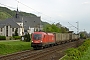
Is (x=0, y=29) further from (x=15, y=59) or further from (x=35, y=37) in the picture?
(x=15, y=59)

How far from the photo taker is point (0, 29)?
108 metres

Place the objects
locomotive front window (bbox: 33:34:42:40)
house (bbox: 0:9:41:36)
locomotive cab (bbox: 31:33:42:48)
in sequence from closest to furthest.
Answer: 1. locomotive cab (bbox: 31:33:42:48)
2. locomotive front window (bbox: 33:34:42:40)
3. house (bbox: 0:9:41:36)

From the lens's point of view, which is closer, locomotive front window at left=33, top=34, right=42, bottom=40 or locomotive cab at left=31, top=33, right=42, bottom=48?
locomotive cab at left=31, top=33, right=42, bottom=48

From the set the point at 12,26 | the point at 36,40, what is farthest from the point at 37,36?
the point at 12,26

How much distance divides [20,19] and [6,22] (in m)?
15.7

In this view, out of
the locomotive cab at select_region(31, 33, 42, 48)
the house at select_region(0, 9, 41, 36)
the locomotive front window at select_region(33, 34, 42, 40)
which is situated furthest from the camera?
the house at select_region(0, 9, 41, 36)

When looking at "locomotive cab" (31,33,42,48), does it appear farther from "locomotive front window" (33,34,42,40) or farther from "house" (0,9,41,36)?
"house" (0,9,41,36)

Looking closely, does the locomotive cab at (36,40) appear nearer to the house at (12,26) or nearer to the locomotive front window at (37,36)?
the locomotive front window at (37,36)

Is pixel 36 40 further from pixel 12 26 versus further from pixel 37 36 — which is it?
pixel 12 26

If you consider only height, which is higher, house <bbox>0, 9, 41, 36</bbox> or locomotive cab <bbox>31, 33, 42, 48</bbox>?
house <bbox>0, 9, 41, 36</bbox>

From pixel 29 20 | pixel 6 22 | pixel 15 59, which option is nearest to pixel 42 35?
pixel 15 59

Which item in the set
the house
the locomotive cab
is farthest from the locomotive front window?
the house

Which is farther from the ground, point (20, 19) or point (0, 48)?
point (20, 19)

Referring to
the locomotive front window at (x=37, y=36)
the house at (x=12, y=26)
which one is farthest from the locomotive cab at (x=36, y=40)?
the house at (x=12, y=26)
